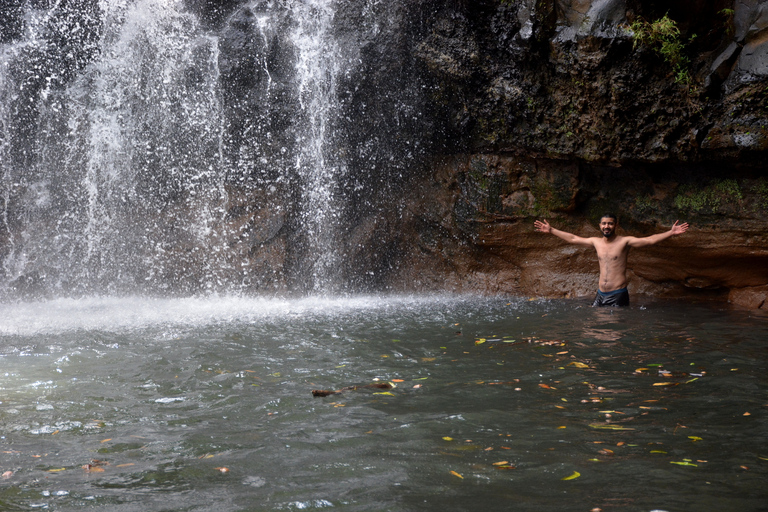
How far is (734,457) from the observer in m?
3.44

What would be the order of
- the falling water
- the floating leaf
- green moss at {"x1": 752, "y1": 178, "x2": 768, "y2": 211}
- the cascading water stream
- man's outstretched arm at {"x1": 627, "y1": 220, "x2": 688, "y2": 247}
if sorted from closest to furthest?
1. the floating leaf
2. man's outstretched arm at {"x1": 627, "y1": 220, "x2": 688, "y2": 247}
3. green moss at {"x1": 752, "y1": 178, "x2": 768, "y2": 211}
4. the cascading water stream
5. the falling water

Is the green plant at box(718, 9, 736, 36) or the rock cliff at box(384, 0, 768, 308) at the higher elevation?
the green plant at box(718, 9, 736, 36)

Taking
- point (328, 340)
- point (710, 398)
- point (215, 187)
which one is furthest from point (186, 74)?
point (710, 398)

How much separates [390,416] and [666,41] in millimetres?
7053

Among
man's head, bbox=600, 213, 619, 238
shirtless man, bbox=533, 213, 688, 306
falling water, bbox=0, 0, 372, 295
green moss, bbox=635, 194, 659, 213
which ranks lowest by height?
shirtless man, bbox=533, 213, 688, 306

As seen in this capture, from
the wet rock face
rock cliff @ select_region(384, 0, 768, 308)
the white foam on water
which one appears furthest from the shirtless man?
the white foam on water

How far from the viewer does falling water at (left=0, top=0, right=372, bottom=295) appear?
11.4m

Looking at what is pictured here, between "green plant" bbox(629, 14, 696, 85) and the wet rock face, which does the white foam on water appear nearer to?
the wet rock face

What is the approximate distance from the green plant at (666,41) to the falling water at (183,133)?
16.1ft

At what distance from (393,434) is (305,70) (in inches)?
347

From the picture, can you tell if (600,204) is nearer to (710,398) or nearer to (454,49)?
(454,49)

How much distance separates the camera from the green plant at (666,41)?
8.41 m

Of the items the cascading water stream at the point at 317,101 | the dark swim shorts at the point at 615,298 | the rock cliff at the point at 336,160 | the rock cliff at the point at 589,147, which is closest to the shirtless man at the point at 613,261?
the dark swim shorts at the point at 615,298

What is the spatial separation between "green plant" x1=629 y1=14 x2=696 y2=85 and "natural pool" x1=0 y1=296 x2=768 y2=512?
142 inches
